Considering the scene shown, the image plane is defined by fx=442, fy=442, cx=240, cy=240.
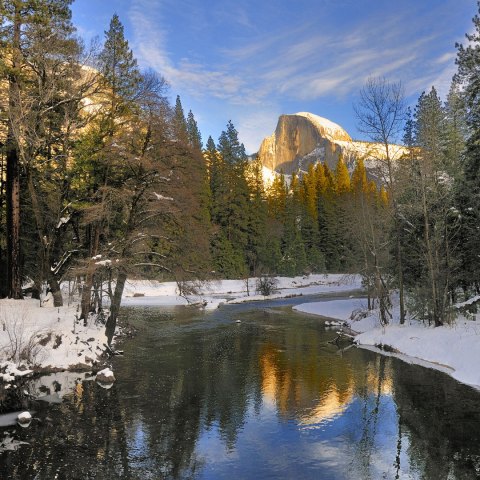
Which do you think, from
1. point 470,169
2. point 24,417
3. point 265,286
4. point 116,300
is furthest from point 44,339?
point 265,286

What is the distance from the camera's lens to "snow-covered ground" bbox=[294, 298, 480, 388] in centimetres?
1772

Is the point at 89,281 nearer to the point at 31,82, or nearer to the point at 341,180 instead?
the point at 31,82

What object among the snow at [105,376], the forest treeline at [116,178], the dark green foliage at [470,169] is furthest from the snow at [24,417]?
the dark green foliage at [470,169]

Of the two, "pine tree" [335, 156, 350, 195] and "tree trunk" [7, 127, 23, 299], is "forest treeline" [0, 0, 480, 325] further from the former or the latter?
"pine tree" [335, 156, 350, 195]

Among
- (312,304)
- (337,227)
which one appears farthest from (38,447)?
(337,227)

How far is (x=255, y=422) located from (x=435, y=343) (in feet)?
38.4

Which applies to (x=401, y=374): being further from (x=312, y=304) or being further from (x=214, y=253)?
(x=214, y=253)

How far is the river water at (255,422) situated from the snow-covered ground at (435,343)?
1.00m

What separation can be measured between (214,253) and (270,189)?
3267 centimetres

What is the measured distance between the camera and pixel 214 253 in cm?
5956

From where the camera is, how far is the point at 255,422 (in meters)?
12.8

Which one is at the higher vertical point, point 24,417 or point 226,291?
point 226,291

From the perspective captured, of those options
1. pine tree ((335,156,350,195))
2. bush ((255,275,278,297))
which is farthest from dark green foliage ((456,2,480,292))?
pine tree ((335,156,350,195))

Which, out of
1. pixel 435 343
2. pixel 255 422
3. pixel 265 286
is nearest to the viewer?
pixel 255 422
